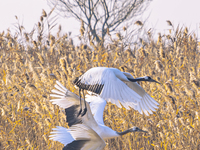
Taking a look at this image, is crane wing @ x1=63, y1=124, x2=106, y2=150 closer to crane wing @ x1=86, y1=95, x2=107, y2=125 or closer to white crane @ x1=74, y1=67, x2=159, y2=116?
white crane @ x1=74, y1=67, x2=159, y2=116

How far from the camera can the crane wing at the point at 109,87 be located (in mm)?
2400

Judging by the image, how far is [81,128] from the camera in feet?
7.72

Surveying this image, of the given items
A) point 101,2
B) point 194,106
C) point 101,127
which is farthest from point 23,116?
point 101,2

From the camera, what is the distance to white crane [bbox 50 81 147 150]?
237 cm

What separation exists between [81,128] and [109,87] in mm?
387

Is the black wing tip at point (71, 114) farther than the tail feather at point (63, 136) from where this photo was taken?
Yes

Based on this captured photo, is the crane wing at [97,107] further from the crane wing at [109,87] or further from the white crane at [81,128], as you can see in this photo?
the crane wing at [109,87]

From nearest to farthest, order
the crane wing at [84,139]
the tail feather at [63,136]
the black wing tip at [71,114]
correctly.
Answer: the crane wing at [84,139], the tail feather at [63,136], the black wing tip at [71,114]

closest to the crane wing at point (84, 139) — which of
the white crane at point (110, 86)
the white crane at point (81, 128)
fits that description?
the white crane at point (81, 128)

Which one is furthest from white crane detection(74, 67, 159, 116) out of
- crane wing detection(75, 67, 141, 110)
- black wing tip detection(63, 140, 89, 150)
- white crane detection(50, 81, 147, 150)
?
black wing tip detection(63, 140, 89, 150)

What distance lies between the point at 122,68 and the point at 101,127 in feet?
4.15

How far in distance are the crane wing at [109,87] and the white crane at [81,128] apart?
19 centimetres

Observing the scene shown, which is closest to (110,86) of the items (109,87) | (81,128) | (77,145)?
(109,87)

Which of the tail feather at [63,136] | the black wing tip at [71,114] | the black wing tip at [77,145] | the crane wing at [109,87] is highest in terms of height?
the crane wing at [109,87]
